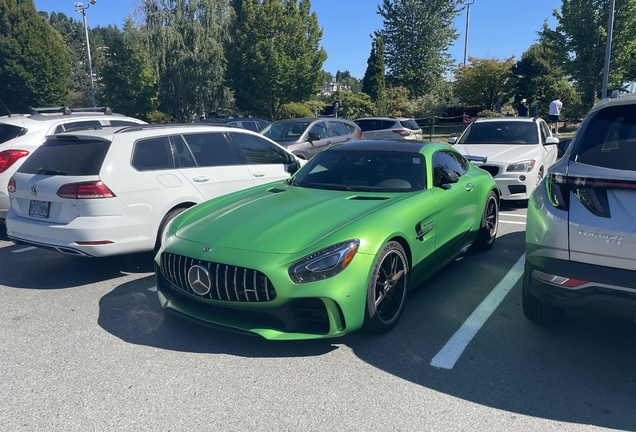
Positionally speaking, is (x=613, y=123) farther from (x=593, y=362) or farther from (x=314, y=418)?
(x=314, y=418)

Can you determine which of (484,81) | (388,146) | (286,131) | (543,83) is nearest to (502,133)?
(286,131)

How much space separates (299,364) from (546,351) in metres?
1.79

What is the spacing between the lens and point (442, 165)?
17.4ft

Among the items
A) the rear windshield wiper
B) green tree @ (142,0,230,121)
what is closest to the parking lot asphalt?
the rear windshield wiper

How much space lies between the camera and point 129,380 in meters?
3.37

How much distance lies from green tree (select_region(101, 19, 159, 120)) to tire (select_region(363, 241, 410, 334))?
98.4ft

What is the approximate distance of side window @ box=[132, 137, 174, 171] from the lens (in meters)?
5.52

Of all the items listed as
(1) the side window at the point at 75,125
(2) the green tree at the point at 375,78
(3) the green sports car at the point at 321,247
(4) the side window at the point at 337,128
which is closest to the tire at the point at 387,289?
(3) the green sports car at the point at 321,247

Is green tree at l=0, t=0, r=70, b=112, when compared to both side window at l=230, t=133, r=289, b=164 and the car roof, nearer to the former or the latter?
side window at l=230, t=133, r=289, b=164

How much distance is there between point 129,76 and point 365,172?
2923 cm

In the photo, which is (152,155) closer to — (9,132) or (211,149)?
(211,149)

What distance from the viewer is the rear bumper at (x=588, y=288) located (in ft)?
9.95

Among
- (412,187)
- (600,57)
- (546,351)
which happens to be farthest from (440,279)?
(600,57)

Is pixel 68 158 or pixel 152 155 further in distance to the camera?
pixel 152 155
